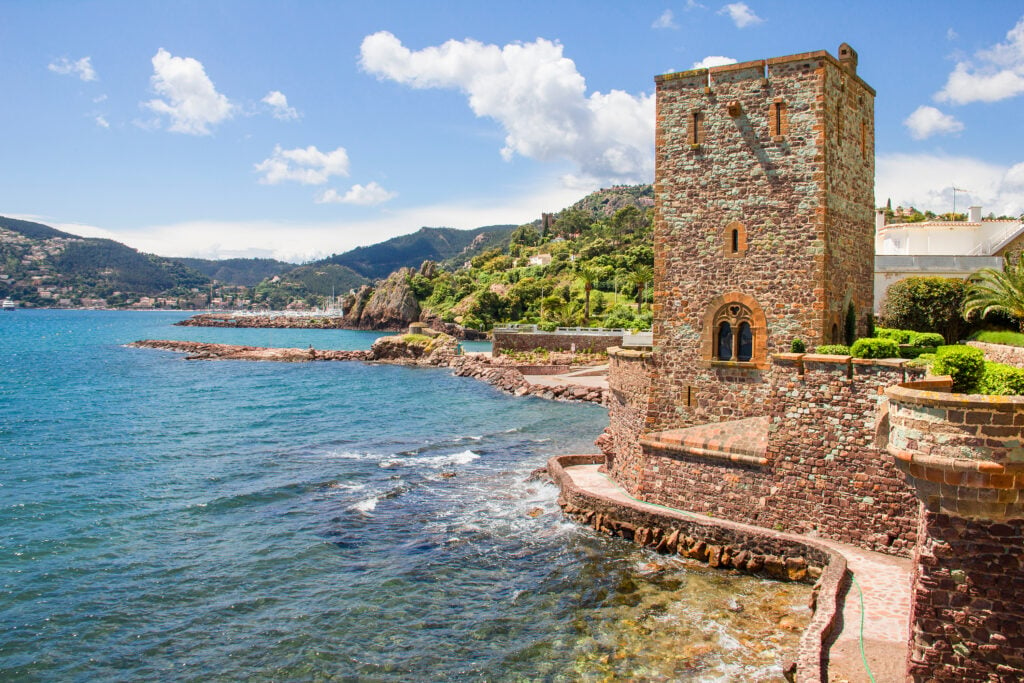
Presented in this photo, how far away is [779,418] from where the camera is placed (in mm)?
14344

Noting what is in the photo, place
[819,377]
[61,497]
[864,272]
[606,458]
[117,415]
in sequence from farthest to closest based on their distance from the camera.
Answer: [117,415] → [61,497] → [606,458] → [864,272] → [819,377]

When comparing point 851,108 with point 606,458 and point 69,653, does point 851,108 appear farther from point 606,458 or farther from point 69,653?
point 69,653

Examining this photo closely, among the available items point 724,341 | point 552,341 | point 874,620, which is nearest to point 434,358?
point 552,341

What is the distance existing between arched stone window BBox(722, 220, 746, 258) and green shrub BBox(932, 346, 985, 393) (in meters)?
6.95

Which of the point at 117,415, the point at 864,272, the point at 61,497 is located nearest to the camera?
the point at 864,272

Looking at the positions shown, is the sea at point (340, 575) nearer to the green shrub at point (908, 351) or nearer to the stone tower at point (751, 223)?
the stone tower at point (751, 223)

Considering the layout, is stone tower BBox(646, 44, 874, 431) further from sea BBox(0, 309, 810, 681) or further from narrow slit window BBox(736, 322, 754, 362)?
sea BBox(0, 309, 810, 681)

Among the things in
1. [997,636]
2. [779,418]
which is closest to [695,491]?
[779,418]

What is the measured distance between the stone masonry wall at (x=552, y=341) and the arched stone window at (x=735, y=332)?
3946cm

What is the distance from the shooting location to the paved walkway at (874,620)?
945 centimetres

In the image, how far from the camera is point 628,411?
18688 millimetres

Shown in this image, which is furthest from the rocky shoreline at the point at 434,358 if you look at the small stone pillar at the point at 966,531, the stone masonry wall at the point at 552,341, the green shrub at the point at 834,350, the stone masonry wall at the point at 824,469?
the small stone pillar at the point at 966,531

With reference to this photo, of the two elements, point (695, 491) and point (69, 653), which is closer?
point (69, 653)

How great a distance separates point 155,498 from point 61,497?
115 inches
